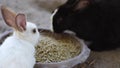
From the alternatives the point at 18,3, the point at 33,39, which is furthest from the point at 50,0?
the point at 33,39

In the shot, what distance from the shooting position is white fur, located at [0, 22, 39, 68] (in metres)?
1.69

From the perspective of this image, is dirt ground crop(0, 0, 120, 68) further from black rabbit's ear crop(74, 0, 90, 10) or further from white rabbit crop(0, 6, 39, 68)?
white rabbit crop(0, 6, 39, 68)

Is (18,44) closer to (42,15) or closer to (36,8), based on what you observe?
(42,15)

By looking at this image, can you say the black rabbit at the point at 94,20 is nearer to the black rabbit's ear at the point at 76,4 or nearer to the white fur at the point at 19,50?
the black rabbit's ear at the point at 76,4

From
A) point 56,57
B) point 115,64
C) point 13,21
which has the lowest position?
point 115,64

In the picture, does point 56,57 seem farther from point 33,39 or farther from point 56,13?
point 56,13

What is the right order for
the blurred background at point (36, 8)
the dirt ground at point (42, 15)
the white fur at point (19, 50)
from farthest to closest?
the blurred background at point (36, 8) < the dirt ground at point (42, 15) < the white fur at point (19, 50)

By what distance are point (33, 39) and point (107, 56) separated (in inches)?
24.2

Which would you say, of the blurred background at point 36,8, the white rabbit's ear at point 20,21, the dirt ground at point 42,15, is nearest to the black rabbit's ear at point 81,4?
the dirt ground at point 42,15

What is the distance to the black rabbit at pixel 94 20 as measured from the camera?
Answer: 2240 mm

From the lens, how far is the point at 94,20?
7.47ft

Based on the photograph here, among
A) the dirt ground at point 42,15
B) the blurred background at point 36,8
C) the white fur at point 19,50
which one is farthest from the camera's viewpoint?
the blurred background at point 36,8

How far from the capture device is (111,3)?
2.29m

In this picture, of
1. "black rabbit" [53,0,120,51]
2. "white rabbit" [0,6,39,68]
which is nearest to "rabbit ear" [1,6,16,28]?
"white rabbit" [0,6,39,68]
